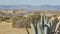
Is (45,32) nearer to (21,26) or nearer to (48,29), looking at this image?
(48,29)

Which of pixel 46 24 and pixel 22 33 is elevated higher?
pixel 46 24

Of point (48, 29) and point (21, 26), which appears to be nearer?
point (48, 29)

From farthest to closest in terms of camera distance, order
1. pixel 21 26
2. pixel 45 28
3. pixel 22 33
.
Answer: pixel 21 26
pixel 22 33
pixel 45 28

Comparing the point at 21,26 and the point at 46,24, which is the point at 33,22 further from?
Answer: the point at 21,26

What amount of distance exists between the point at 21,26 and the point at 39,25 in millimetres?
20047

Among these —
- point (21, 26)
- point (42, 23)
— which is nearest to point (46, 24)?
point (42, 23)

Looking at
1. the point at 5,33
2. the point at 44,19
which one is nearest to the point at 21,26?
the point at 5,33

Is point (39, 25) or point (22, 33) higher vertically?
point (39, 25)

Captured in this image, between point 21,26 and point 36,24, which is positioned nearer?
point 36,24

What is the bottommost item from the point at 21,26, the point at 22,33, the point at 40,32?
the point at 21,26

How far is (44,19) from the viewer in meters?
8.79

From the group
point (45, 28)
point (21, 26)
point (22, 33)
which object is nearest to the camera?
point (45, 28)

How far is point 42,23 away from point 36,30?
334mm

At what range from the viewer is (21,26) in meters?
28.6
